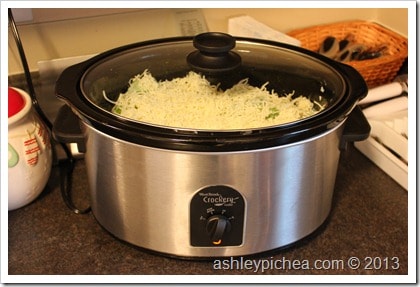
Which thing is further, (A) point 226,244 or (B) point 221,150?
(A) point 226,244

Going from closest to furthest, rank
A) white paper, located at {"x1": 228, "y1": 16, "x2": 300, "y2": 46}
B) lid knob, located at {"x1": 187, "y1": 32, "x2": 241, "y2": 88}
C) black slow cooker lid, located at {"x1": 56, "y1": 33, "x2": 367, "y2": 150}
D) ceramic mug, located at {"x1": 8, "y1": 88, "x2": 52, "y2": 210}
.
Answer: black slow cooker lid, located at {"x1": 56, "y1": 33, "x2": 367, "y2": 150}
lid knob, located at {"x1": 187, "y1": 32, "x2": 241, "y2": 88}
ceramic mug, located at {"x1": 8, "y1": 88, "x2": 52, "y2": 210}
white paper, located at {"x1": 228, "y1": 16, "x2": 300, "y2": 46}

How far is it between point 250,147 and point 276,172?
0.07 meters

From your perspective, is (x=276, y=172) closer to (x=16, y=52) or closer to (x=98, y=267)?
(x=98, y=267)

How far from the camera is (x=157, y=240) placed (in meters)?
0.81

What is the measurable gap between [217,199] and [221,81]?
26 cm

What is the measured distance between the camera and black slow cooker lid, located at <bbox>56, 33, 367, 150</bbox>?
684mm

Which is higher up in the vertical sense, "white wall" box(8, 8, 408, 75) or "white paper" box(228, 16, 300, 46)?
"white wall" box(8, 8, 408, 75)

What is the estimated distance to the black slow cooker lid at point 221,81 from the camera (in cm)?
68

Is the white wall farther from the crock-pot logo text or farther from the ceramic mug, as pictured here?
the crock-pot logo text

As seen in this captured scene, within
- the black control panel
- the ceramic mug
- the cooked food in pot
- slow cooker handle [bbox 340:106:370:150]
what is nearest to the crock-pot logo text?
the black control panel

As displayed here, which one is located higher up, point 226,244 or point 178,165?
point 178,165

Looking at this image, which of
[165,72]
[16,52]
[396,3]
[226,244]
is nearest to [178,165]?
[226,244]

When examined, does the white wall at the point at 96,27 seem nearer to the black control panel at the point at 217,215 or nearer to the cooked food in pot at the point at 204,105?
the cooked food in pot at the point at 204,105

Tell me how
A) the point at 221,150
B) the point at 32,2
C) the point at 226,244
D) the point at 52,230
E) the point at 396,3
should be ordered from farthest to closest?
the point at 396,3 → the point at 32,2 → the point at 52,230 → the point at 226,244 → the point at 221,150
